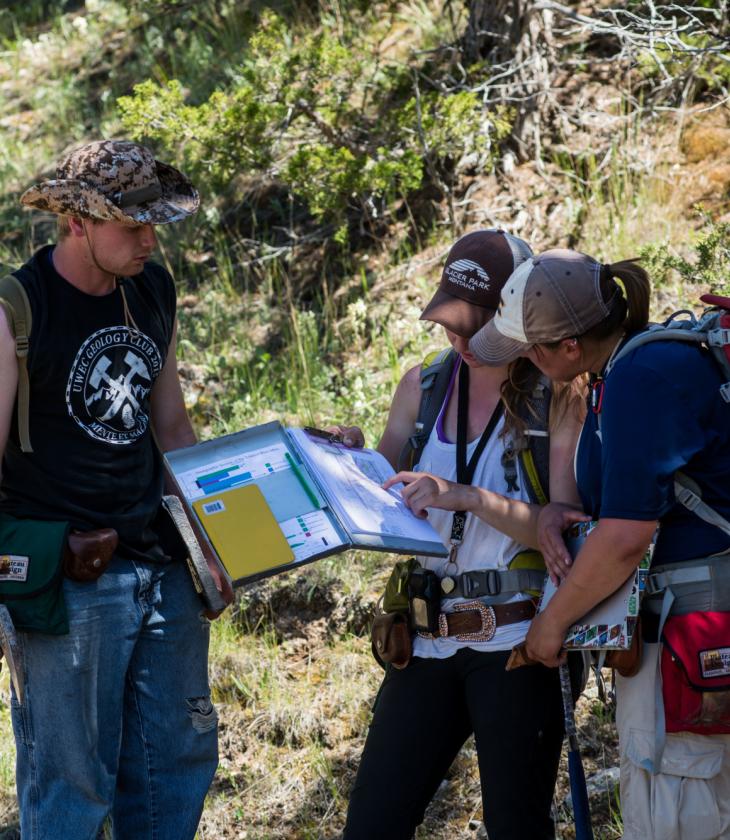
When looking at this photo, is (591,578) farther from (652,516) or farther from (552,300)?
(552,300)

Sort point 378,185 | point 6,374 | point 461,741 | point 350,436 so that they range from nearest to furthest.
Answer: point 6,374, point 461,741, point 350,436, point 378,185

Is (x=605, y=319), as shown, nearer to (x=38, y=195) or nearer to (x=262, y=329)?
(x=38, y=195)

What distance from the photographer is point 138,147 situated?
3.10m

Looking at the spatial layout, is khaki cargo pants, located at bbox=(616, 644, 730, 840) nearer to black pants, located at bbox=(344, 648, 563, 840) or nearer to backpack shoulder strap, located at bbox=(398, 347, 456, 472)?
black pants, located at bbox=(344, 648, 563, 840)

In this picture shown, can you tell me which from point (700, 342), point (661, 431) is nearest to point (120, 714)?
point (661, 431)

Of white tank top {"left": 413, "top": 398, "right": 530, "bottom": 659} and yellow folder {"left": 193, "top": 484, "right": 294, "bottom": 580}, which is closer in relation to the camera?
yellow folder {"left": 193, "top": 484, "right": 294, "bottom": 580}

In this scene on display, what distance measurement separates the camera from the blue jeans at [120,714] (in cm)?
289

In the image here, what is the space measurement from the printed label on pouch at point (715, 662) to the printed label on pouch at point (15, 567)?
1.71m

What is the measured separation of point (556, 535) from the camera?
2652 millimetres

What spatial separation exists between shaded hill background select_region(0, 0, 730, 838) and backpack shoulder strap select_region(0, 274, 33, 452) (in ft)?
7.20

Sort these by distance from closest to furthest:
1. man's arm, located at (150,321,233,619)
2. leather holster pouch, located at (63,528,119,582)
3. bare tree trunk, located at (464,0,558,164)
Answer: leather holster pouch, located at (63,528,119,582), man's arm, located at (150,321,233,619), bare tree trunk, located at (464,0,558,164)

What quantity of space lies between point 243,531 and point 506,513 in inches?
26.5

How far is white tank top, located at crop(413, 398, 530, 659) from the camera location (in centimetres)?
280

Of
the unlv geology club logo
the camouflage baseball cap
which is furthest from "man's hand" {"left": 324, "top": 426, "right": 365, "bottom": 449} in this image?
the camouflage baseball cap
